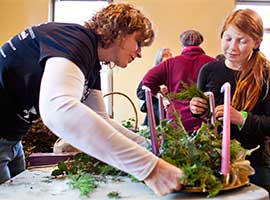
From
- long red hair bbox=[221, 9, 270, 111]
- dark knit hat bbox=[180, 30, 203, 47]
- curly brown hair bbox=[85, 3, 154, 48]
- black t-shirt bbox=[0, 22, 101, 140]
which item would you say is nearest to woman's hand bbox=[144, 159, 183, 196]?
black t-shirt bbox=[0, 22, 101, 140]

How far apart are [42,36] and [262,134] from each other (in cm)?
79

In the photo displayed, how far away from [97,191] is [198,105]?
0.41m

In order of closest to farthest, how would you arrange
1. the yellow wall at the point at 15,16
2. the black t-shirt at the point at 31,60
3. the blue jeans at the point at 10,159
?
the black t-shirt at the point at 31,60
the blue jeans at the point at 10,159
the yellow wall at the point at 15,16

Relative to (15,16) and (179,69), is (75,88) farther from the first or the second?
(15,16)

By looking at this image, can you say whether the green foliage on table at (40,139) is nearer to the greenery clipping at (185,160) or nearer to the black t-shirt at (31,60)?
the black t-shirt at (31,60)

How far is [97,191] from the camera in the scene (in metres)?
0.98

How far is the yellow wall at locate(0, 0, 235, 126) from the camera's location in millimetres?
4844

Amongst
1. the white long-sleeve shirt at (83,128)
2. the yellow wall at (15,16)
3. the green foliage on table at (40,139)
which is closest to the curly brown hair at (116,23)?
the white long-sleeve shirt at (83,128)

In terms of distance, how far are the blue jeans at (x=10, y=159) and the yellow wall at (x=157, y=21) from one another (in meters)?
3.37

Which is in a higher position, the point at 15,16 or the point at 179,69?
the point at 15,16

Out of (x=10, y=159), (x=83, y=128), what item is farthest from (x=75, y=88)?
(x=10, y=159)

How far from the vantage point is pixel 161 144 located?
1.08 meters

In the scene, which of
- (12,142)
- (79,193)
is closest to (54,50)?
(79,193)

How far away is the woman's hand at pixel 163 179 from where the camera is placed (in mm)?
870
